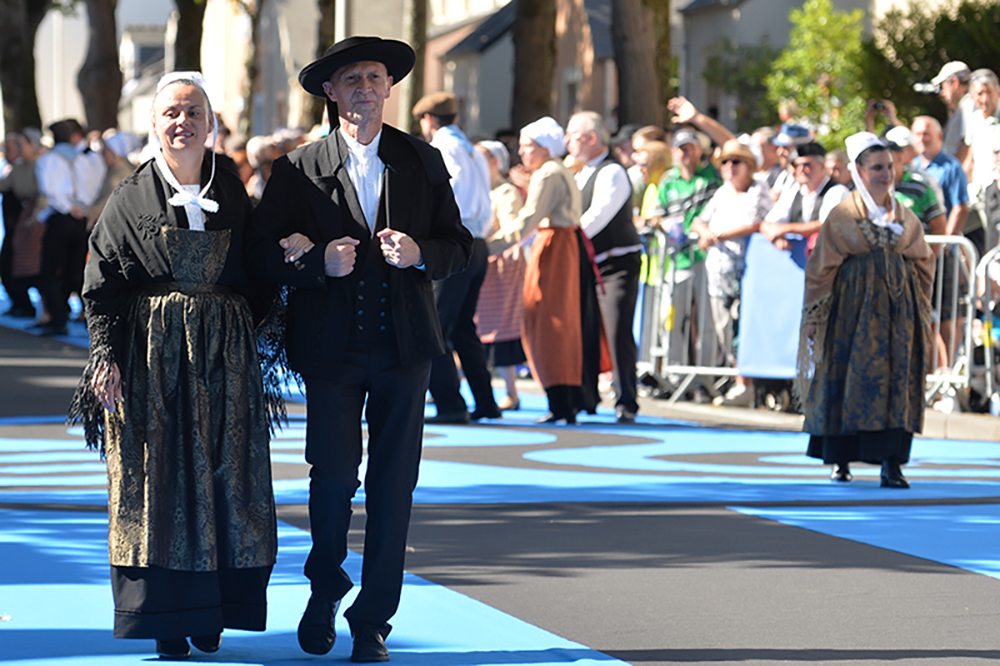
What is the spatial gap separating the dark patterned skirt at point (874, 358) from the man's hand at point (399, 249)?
4.68 meters

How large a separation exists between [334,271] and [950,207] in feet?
29.1

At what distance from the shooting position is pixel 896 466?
10.0 metres

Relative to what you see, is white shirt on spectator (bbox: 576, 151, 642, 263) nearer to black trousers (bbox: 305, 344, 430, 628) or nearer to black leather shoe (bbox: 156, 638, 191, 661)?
black trousers (bbox: 305, 344, 430, 628)

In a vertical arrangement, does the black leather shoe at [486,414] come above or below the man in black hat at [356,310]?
below

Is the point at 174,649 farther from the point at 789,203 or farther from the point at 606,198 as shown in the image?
the point at 789,203

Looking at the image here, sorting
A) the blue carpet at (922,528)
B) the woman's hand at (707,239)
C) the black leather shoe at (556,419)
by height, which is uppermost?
the woman's hand at (707,239)

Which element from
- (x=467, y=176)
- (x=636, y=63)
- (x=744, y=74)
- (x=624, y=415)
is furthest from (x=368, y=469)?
(x=744, y=74)

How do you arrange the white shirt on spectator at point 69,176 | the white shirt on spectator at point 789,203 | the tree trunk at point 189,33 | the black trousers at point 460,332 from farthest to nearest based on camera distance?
the tree trunk at point 189,33, the white shirt on spectator at point 69,176, the white shirt on spectator at point 789,203, the black trousers at point 460,332

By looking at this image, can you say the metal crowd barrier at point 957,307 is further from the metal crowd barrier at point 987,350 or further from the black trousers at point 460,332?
the black trousers at point 460,332

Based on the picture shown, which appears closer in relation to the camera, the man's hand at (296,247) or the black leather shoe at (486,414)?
the man's hand at (296,247)

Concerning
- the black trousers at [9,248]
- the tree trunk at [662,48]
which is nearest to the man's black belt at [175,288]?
the black trousers at [9,248]

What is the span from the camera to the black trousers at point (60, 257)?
2056 cm

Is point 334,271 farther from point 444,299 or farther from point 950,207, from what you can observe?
point 950,207

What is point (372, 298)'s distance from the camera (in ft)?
19.2
